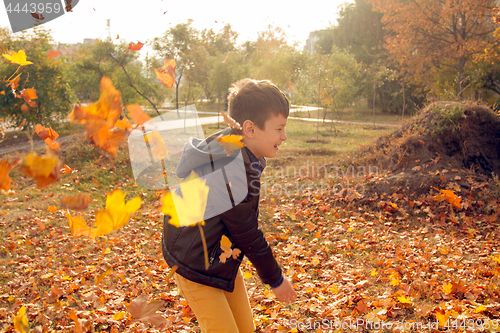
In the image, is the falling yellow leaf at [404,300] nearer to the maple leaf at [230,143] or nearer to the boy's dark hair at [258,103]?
the boy's dark hair at [258,103]

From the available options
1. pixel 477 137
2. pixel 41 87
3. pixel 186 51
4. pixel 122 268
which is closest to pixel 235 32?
pixel 186 51

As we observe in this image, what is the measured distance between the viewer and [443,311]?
8.30 ft

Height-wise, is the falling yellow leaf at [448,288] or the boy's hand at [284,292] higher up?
the boy's hand at [284,292]

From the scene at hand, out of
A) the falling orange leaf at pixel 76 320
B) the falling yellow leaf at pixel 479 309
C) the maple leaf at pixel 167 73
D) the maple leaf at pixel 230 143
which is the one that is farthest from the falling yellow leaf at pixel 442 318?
the falling orange leaf at pixel 76 320

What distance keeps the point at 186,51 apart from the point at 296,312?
577 inches

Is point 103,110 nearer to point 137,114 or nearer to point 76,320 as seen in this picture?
point 137,114

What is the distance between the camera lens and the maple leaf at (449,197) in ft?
17.0

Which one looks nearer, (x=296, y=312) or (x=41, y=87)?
(x=296, y=312)

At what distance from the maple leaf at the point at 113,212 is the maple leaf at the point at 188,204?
0.96 feet

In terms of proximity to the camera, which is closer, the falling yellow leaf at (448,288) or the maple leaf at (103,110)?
the maple leaf at (103,110)

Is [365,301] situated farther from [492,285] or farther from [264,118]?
[264,118]

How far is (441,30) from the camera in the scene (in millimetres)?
14406

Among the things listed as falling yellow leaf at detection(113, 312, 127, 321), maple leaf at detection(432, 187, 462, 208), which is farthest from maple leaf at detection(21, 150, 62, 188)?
maple leaf at detection(432, 187, 462, 208)

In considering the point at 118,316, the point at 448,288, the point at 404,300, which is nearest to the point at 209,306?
the point at 118,316
